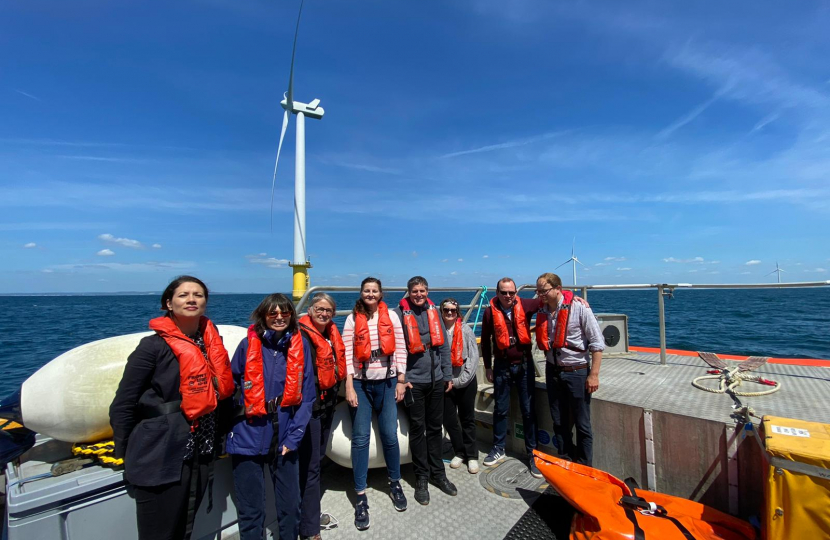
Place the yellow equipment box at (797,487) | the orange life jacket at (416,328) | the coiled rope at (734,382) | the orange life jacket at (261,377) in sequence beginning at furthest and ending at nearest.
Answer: the orange life jacket at (416,328)
the coiled rope at (734,382)
the orange life jacket at (261,377)
the yellow equipment box at (797,487)

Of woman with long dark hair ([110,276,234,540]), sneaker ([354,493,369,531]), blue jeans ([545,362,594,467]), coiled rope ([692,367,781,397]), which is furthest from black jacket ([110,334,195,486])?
coiled rope ([692,367,781,397])

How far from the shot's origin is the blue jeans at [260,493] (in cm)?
245

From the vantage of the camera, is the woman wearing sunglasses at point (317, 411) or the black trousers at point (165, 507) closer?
the black trousers at point (165, 507)

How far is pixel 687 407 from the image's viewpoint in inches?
118

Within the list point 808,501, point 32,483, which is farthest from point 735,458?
point 32,483

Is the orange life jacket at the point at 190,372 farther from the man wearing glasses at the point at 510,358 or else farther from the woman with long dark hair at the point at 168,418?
the man wearing glasses at the point at 510,358

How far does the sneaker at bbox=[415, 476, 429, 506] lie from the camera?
10.6 ft

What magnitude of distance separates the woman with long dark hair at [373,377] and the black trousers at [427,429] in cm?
18

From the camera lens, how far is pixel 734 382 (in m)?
3.37

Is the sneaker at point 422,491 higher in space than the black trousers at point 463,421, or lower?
lower

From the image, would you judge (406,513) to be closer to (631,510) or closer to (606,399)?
(631,510)

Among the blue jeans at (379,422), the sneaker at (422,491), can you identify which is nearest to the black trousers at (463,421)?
the sneaker at (422,491)

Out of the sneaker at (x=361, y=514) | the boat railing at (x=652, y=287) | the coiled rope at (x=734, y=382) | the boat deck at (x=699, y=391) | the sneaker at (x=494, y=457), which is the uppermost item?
the boat railing at (x=652, y=287)

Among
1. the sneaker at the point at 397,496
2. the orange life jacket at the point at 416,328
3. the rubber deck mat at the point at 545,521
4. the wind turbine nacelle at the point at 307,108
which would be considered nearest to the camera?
the rubber deck mat at the point at 545,521
